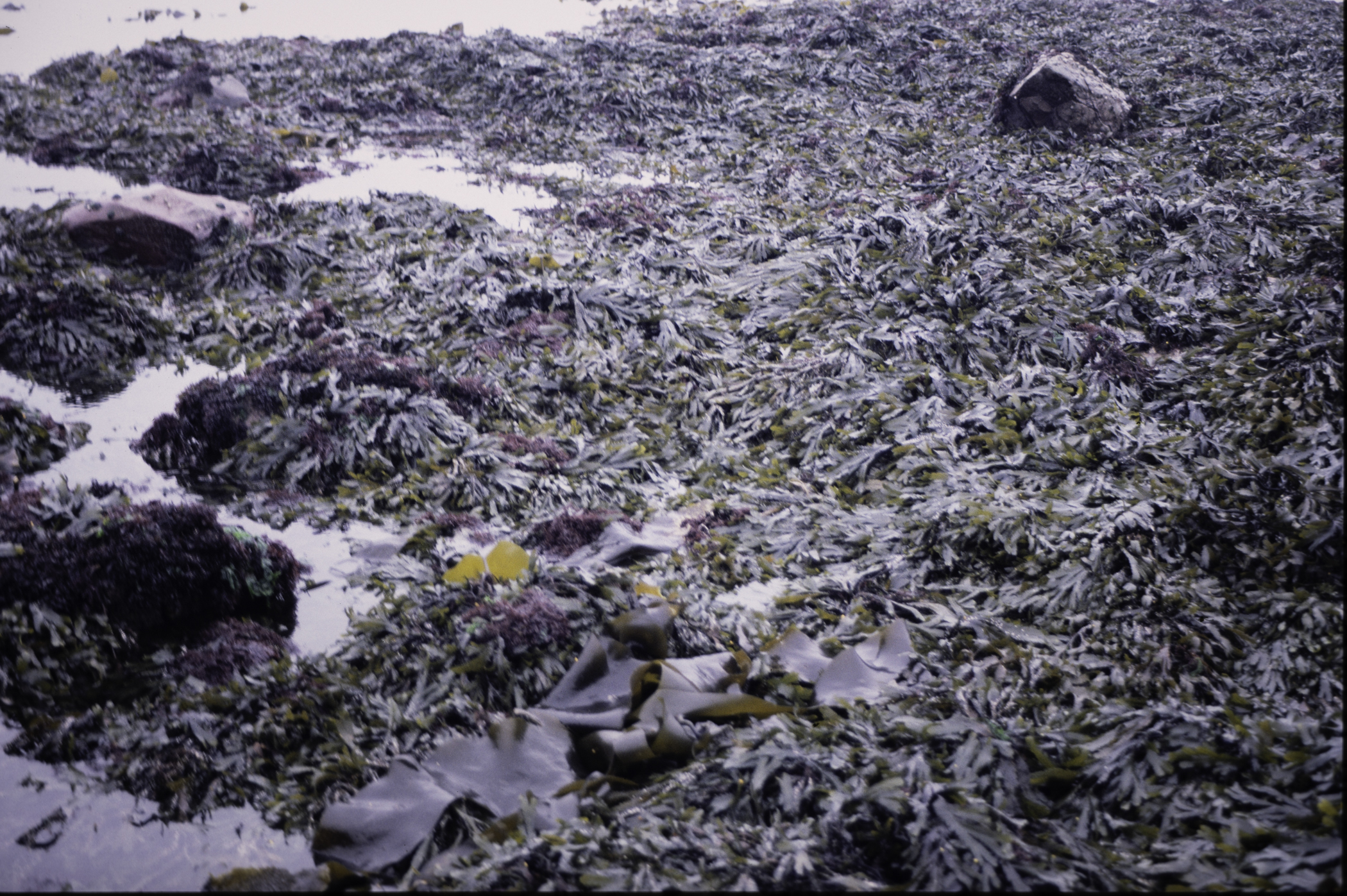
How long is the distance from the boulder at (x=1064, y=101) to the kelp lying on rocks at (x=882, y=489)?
270mm

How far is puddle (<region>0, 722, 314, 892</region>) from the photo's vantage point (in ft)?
5.99

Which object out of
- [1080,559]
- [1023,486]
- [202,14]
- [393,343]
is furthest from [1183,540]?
[202,14]

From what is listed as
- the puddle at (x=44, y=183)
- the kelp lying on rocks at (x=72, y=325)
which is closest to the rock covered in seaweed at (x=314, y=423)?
the kelp lying on rocks at (x=72, y=325)

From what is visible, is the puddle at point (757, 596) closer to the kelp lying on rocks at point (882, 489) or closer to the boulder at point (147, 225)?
the kelp lying on rocks at point (882, 489)

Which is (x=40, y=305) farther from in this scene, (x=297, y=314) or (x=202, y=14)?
(x=202, y=14)

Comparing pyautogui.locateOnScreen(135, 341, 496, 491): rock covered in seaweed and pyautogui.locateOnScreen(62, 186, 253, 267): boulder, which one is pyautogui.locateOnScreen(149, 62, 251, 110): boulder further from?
pyautogui.locateOnScreen(135, 341, 496, 491): rock covered in seaweed

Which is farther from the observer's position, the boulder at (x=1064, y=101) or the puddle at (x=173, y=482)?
the boulder at (x=1064, y=101)

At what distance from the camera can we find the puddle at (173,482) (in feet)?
9.44

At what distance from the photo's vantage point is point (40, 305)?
4.58 metres

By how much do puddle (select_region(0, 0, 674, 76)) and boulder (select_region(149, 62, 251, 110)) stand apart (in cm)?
272

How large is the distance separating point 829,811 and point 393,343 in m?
3.95

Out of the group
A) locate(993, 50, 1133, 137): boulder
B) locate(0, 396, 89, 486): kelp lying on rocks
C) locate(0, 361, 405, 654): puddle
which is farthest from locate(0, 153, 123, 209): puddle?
locate(993, 50, 1133, 137): boulder

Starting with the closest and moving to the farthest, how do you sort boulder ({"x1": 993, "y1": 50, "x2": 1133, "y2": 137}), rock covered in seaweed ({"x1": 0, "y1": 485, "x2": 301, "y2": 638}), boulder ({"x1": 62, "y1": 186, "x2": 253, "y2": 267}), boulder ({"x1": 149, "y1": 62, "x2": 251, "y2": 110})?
rock covered in seaweed ({"x1": 0, "y1": 485, "x2": 301, "y2": 638}) → boulder ({"x1": 62, "y1": 186, "x2": 253, "y2": 267}) → boulder ({"x1": 993, "y1": 50, "x2": 1133, "y2": 137}) → boulder ({"x1": 149, "y1": 62, "x2": 251, "y2": 110})

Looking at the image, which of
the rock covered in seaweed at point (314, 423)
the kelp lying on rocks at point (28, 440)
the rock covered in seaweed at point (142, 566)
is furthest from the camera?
the rock covered in seaweed at point (314, 423)
